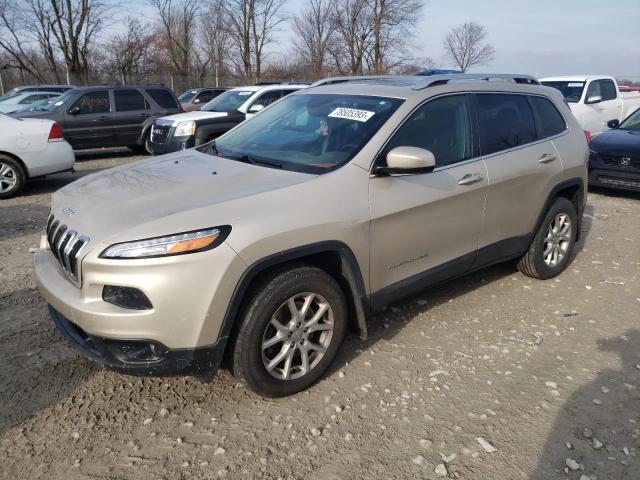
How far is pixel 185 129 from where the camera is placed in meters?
9.43

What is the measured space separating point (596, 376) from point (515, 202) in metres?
1.45

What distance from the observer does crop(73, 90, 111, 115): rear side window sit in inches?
452

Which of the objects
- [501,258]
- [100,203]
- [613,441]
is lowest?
[613,441]

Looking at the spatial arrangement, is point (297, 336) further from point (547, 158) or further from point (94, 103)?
point (94, 103)

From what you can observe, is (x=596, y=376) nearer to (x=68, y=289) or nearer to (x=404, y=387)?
(x=404, y=387)

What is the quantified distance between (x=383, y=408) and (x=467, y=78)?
2.56 meters

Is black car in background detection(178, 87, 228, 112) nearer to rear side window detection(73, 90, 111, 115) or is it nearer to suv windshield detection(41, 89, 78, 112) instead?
Answer: rear side window detection(73, 90, 111, 115)

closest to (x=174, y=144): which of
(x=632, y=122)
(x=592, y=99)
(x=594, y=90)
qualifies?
(x=632, y=122)

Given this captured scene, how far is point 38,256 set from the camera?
3.18 metres

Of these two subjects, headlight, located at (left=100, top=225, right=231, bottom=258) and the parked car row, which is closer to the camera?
headlight, located at (left=100, top=225, right=231, bottom=258)

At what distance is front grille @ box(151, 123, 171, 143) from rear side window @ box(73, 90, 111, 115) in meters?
2.32

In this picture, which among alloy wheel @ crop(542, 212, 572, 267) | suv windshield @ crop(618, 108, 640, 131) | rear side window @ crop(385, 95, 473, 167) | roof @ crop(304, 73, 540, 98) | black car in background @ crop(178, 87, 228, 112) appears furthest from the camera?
black car in background @ crop(178, 87, 228, 112)

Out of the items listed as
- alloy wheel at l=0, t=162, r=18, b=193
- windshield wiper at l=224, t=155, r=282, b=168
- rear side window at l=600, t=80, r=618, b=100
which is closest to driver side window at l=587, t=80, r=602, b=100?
rear side window at l=600, t=80, r=618, b=100

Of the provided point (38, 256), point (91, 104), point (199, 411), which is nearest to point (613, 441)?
point (199, 411)
